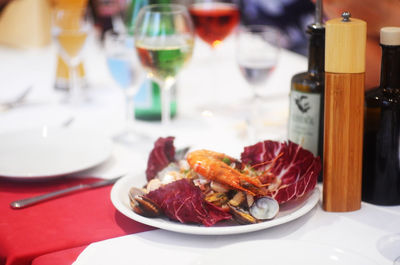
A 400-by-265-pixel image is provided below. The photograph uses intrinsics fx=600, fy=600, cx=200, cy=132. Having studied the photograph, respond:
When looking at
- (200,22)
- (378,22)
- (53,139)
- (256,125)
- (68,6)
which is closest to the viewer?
(378,22)

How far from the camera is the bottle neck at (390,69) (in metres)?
0.89

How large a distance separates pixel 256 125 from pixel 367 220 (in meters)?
0.53

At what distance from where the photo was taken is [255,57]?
1.43m

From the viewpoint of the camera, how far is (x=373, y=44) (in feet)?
3.65

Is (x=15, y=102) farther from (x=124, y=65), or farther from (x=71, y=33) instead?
(x=124, y=65)

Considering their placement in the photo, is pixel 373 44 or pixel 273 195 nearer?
pixel 273 195

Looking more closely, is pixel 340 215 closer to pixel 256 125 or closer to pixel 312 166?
pixel 312 166

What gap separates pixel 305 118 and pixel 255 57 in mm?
432

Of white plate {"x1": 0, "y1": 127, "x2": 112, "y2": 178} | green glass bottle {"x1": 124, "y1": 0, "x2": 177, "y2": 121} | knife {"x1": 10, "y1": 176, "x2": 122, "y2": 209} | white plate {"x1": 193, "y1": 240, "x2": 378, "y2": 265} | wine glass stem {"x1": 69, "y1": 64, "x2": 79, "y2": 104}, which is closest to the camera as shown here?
white plate {"x1": 193, "y1": 240, "x2": 378, "y2": 265}

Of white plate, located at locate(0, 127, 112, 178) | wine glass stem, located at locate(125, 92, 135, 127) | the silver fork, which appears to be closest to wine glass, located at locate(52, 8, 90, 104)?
the silver fork

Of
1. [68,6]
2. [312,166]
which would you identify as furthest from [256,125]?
[68,6]

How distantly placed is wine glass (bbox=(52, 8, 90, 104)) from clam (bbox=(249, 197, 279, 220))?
2.97 ft

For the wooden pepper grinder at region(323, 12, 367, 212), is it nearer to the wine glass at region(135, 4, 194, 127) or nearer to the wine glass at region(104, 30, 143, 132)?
the wine glass at region(135, 4, 194, 127)

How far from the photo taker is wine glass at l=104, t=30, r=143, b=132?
1370mm
